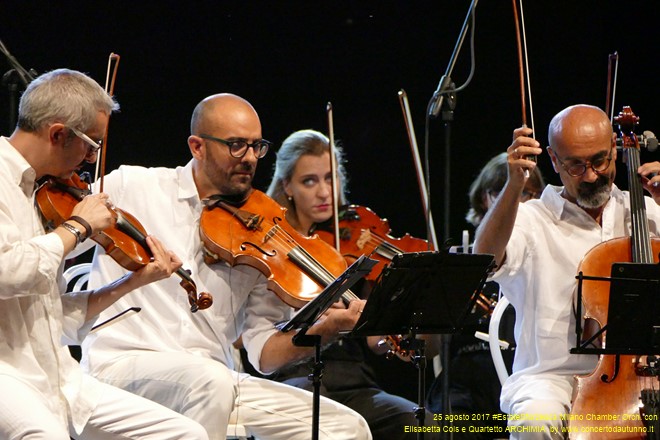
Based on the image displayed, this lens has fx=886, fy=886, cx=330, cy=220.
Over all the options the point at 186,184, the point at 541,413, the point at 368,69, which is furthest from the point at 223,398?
the point at 368,69

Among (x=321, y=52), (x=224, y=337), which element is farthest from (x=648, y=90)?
(x=224, y=337)

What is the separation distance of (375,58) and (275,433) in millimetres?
2809

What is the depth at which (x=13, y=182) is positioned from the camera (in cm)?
258

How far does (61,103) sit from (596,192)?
205 centimetres

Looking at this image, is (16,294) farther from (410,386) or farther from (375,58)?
(375,58)

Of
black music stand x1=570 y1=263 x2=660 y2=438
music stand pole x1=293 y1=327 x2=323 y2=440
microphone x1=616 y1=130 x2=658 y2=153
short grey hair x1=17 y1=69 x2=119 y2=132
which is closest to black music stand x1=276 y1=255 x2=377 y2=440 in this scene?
music stand pole x1=293 y1=327 x2=323 y2=440

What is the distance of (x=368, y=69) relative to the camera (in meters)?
5.38

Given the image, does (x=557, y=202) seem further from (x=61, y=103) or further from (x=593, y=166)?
(x=61, y=103)

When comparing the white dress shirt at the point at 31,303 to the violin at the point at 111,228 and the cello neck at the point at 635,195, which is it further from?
the cello neck at the point at 635,195

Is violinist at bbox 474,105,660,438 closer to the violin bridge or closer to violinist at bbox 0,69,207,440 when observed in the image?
the violin bridge

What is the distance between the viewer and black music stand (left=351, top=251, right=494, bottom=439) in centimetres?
277

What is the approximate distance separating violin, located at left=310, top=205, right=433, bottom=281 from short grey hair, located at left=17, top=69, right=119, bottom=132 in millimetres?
1735

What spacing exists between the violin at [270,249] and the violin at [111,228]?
0.99ft

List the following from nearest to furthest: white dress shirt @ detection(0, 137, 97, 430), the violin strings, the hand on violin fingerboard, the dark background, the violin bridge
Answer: white dress shirt @ detection(0, 137, 97, 430), the hand on violin fingerboard, the violin strings, the violin bridge, the dark background
